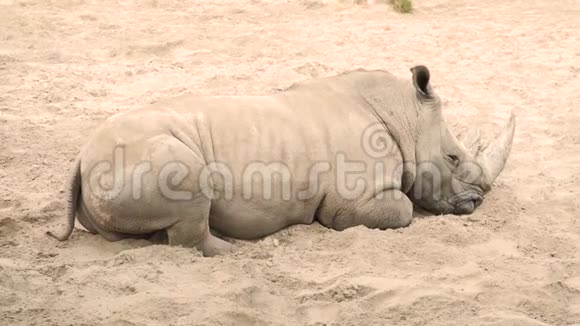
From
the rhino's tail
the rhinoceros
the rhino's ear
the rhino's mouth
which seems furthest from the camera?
the rhino's mouth

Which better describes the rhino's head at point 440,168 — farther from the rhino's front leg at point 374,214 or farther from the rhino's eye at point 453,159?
the rhino's front leg at point 374,214

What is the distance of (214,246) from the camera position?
15.9 ft

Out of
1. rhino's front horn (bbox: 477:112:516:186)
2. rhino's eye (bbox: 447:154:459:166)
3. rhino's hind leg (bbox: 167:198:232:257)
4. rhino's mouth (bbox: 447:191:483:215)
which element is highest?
rhino's hind leg (bbox: 167:198:232:257)

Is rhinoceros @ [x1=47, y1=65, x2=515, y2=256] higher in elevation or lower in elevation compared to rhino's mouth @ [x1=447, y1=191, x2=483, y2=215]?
higher

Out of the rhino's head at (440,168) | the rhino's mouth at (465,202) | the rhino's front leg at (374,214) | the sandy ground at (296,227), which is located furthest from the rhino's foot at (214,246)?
the rhino's mouth at (465,202)

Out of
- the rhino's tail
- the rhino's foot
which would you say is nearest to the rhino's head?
the rhino's foot

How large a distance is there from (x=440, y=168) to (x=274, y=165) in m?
1.24

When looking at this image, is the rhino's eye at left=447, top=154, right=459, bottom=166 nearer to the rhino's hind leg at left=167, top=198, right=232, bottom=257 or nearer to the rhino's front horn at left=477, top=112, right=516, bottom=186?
the rhino's front horn at left=477, top=112, right=516, bottom=186

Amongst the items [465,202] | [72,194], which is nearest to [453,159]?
[465,202]

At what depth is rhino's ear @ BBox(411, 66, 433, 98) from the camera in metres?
5.55

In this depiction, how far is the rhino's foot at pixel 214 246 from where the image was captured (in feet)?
15.8

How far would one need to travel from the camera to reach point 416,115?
5590 mm

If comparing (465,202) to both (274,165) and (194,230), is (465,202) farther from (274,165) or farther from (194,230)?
(194,230)

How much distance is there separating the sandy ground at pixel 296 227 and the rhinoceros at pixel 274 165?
0.48 feet
